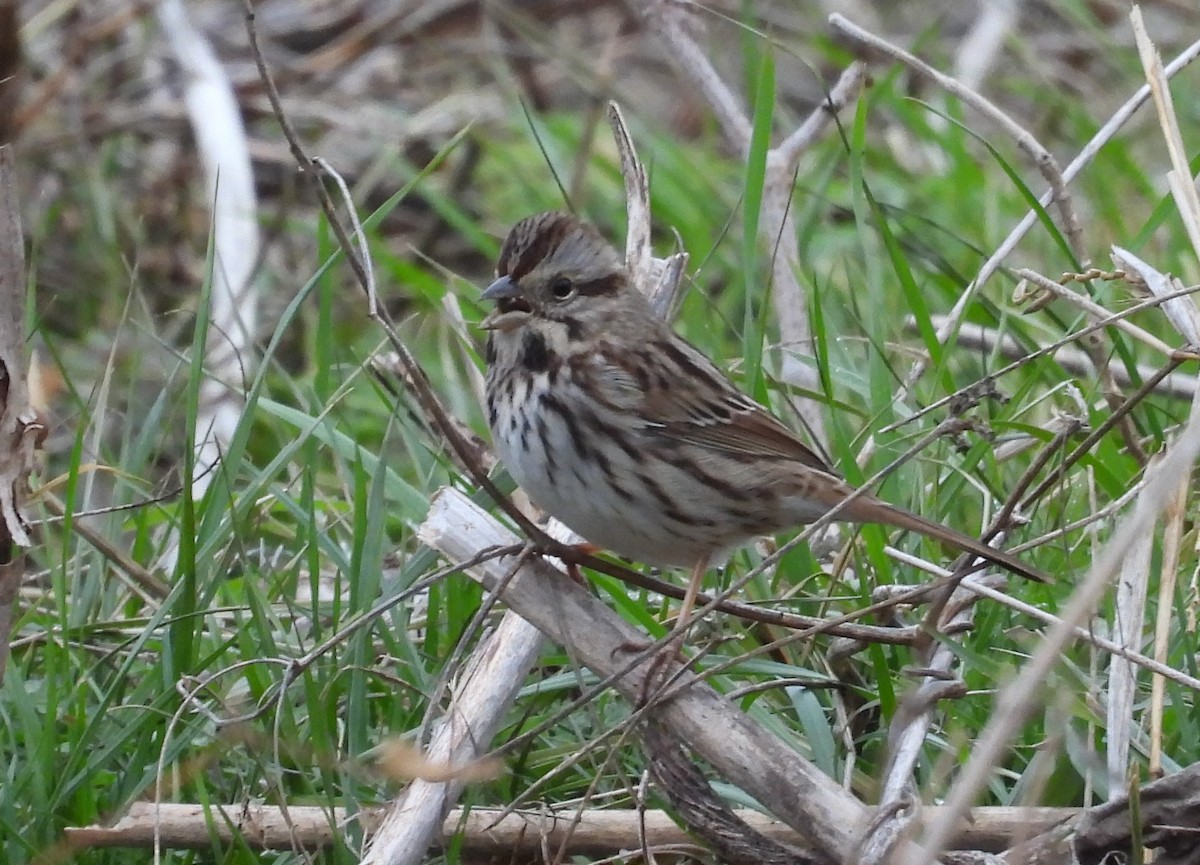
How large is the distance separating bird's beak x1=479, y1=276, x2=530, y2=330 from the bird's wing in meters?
0.17

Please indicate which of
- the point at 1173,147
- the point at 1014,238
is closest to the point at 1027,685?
A: the point at 1173,147

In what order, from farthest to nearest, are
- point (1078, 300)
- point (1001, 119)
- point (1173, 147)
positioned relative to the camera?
point (1001, 119) < point (1173, 147) < point (1078, 300)

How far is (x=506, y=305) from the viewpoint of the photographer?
3.04m

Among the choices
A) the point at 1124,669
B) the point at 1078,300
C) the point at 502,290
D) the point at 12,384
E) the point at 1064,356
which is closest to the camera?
the point at 12,384

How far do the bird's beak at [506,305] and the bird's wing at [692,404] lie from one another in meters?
0.17

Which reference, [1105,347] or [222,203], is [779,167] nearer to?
[1105,347]

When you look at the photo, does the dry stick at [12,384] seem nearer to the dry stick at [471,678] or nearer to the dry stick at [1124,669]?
the dry stick at [471,678]

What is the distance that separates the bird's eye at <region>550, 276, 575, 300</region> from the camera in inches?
120

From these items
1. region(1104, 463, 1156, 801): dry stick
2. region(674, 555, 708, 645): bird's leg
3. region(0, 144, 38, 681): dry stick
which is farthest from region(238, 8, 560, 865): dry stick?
region(1104, 463, 1156, 801): dry stick

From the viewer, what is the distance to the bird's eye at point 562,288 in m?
3.04

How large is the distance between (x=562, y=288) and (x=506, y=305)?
0.10 metres

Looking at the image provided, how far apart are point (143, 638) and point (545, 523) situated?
767 millimetres

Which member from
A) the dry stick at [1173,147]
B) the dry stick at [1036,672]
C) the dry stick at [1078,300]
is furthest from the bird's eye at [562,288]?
the dry stick at [1036,672]

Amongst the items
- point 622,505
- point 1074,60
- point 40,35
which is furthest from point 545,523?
point 1074,60
